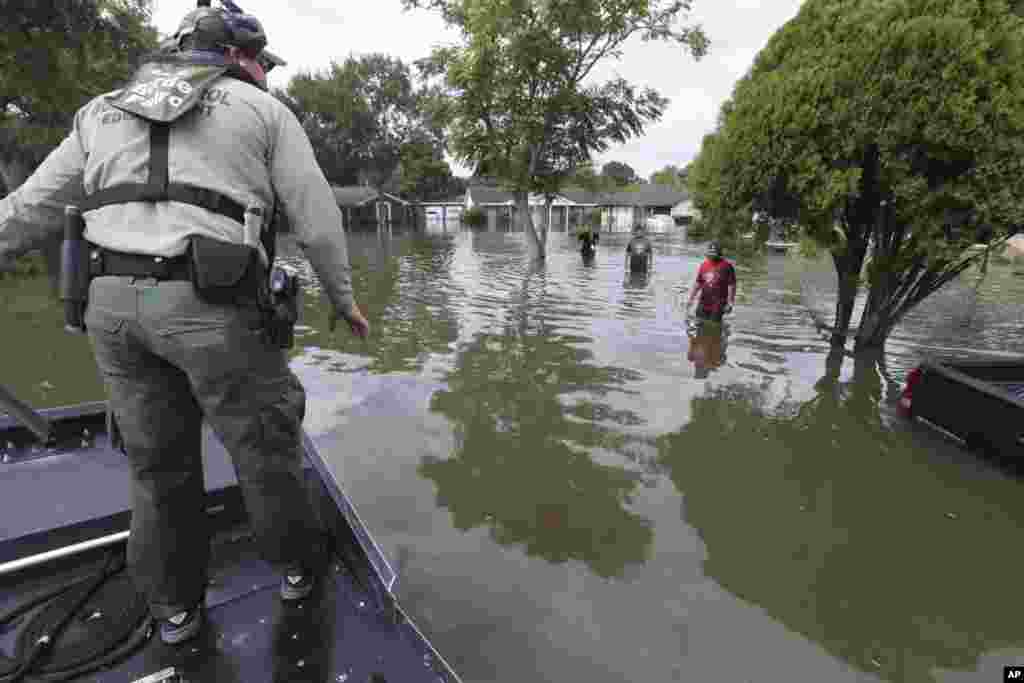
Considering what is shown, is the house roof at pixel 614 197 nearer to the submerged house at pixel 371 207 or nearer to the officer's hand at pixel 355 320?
the submerged house at pixel 371 207

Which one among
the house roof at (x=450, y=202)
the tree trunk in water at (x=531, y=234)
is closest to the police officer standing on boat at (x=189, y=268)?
the tree trunk in water at (x=531, y=234)

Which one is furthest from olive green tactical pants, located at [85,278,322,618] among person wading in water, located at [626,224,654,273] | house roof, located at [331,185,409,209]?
house roof, located at [331,185,409,209]

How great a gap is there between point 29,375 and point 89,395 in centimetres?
122

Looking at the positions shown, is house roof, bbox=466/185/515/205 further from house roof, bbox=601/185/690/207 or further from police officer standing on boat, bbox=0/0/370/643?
police officer standing on boat, bbox=0/0/370/643

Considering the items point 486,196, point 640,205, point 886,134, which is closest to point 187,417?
point 886,134

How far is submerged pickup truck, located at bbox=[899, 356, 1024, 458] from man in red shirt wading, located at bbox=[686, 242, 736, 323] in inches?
150

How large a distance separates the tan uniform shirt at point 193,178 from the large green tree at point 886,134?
210 inches

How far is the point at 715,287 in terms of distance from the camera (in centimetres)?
865

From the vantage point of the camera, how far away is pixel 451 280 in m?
15.0

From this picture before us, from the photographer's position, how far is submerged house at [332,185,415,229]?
5684 centimetres

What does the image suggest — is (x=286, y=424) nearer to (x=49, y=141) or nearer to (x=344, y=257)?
(x=344, y=257)

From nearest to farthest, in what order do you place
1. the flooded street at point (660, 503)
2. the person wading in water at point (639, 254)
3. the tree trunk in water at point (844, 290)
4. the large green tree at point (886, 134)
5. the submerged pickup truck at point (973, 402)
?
the flooded street at point (660, 503) < the submerged pickup truck at point (973, 402) < the large green tree at point (886, 134) < the tree trunk in water at point (844, 290) < the person wading in water at point (639, 254)

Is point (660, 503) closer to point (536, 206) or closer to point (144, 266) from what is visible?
point (144, 266)

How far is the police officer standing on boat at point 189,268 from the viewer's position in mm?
1763
